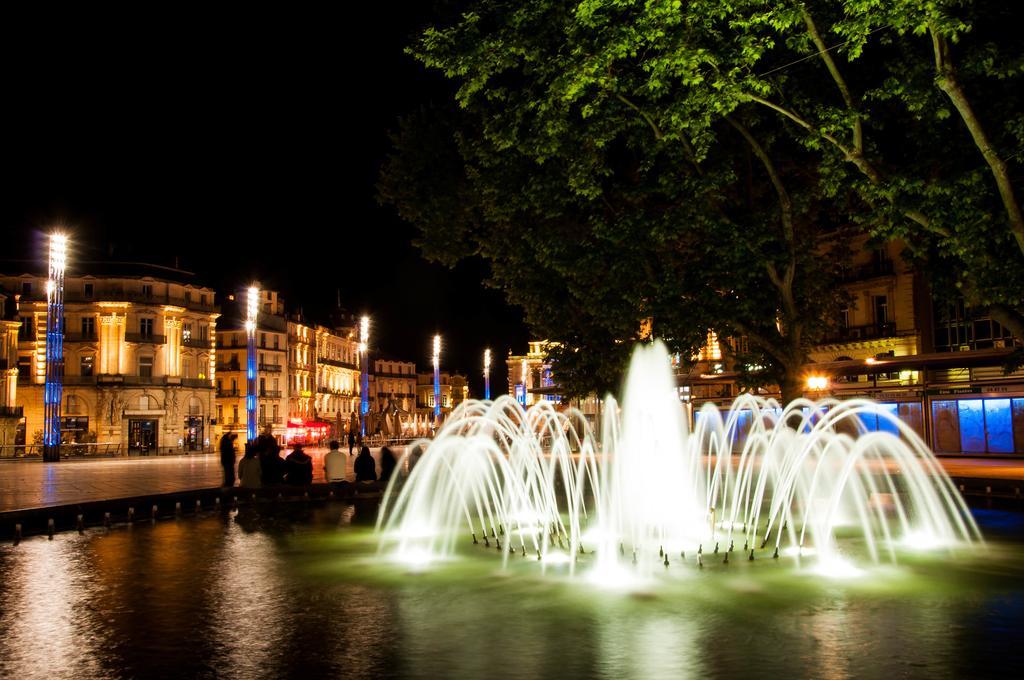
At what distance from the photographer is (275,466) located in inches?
1106

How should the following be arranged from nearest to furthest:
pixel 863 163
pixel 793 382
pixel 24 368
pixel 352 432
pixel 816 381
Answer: pixel 863 163 → pixel 793 382 → pixel 816 381 → pixel 352 432 → pixel 24 368

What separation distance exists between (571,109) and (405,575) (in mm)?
13584

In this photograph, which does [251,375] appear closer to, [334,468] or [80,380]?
[334,468]

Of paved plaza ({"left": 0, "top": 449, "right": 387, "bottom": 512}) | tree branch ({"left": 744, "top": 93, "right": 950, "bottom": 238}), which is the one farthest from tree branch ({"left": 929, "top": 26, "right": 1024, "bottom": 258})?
paved plaza ({"left": 0, "top": 449, "right": 387, "bottom": 512})

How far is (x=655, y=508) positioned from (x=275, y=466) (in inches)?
525

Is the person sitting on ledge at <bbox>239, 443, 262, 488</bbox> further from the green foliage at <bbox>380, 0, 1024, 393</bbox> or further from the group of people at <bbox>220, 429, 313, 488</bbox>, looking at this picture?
the green foliage at <bbox>380, 0, 1024, 393</bbox>

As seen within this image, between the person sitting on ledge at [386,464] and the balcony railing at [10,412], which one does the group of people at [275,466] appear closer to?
the person sitting on ledge at [386,464]

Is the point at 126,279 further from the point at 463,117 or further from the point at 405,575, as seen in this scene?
the point at 405,575

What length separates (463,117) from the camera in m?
29.2

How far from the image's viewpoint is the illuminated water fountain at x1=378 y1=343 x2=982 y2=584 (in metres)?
16.0

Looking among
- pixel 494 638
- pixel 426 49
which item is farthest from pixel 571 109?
pixel 494 638

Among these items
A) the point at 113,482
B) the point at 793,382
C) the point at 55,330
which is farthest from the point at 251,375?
the point at 793,382

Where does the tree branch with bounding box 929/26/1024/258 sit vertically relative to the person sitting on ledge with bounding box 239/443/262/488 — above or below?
above

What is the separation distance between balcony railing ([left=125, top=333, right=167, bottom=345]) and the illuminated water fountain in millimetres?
59965
